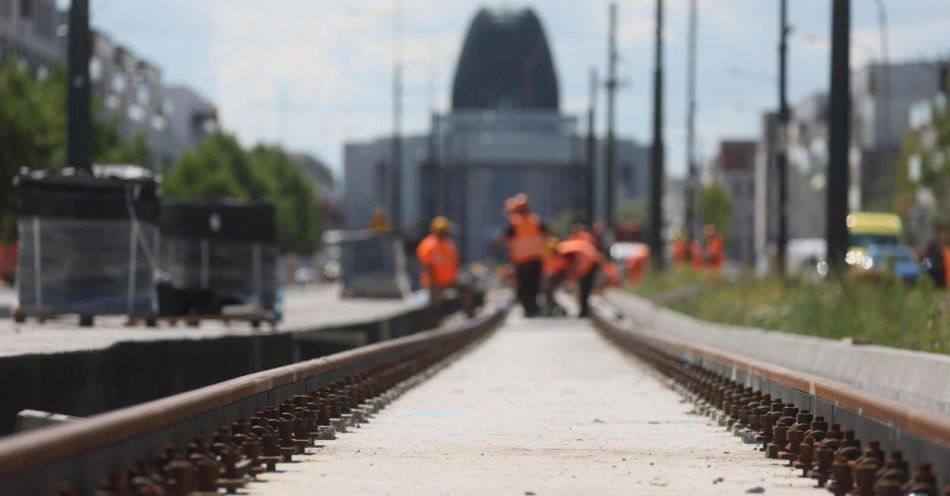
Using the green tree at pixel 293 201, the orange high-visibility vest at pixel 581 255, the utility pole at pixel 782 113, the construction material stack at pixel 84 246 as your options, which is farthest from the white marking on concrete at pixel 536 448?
the green tree at pixel 293 201

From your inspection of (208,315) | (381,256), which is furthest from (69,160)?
(381,256)

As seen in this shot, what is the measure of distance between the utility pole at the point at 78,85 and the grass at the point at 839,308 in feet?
30.3

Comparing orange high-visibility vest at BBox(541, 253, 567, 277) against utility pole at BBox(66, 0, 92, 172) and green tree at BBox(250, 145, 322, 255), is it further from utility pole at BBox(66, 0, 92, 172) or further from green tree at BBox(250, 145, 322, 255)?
green tree at BBox(250, 145, 322, 255)

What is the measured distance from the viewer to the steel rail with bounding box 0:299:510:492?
6648 millimetres

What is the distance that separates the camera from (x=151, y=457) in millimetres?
8391

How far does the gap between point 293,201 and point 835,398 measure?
A: 461 feet

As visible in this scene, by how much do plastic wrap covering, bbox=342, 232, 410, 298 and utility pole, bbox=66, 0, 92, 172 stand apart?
38002 mm

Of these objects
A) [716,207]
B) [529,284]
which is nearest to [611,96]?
[529,284]

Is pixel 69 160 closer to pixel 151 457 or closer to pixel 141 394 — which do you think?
pixel 141 394

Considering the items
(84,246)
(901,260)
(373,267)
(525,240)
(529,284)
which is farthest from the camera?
→ (373,267)

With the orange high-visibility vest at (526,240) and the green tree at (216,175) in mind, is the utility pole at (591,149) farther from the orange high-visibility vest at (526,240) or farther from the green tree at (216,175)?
the orange high-visibility vest at (526,240)

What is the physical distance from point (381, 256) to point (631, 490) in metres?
58.9

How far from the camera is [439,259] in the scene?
36750mm

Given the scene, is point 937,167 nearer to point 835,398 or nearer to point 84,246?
point 84,246
